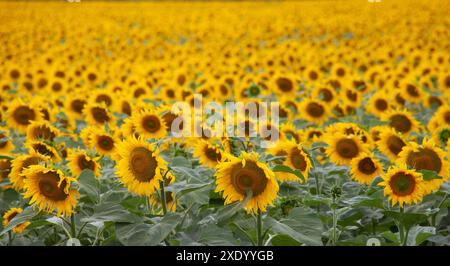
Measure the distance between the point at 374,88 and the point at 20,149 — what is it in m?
5.05

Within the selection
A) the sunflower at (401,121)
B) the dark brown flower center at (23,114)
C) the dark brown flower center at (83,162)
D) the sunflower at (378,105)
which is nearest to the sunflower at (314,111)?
the sunflower at (378,105)

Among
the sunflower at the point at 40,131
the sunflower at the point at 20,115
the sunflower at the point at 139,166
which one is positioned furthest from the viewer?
the sunflower at the point at 20,115

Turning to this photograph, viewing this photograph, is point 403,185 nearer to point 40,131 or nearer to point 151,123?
point 151,123

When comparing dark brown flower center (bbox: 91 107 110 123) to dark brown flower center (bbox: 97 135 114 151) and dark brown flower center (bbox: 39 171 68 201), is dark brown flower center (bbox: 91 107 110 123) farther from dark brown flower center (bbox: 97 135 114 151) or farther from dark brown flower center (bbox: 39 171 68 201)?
dark brown flower center (bbox: 39 171 68 201)

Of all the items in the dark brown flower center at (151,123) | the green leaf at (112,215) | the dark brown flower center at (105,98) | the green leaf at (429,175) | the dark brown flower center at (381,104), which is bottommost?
the green leaf at (112,215)

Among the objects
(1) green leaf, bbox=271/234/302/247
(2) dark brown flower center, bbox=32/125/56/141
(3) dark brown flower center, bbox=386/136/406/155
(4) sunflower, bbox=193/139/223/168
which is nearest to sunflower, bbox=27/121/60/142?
(2) dark brown flower center, bbox=32/125/56/141

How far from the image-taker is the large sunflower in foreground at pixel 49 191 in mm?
3225

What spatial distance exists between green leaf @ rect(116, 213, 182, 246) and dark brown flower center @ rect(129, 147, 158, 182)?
253 millimetres

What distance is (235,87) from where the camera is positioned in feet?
26.3

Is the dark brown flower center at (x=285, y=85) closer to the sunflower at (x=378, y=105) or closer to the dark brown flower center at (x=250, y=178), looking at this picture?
the sunflower at (x=378, y=105)

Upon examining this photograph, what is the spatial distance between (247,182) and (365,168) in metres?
1.45

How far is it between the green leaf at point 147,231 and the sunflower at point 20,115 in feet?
9.58

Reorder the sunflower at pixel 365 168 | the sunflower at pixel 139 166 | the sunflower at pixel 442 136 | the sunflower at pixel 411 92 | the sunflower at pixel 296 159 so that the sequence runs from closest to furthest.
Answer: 1. the sunflower at pixel 139 166
2. the sunflower at pixel 296 159
3. the sunflower at pixel 365 168
4. the sunflower at pixel 442 136
5. the sunflower at pixel 411 92
